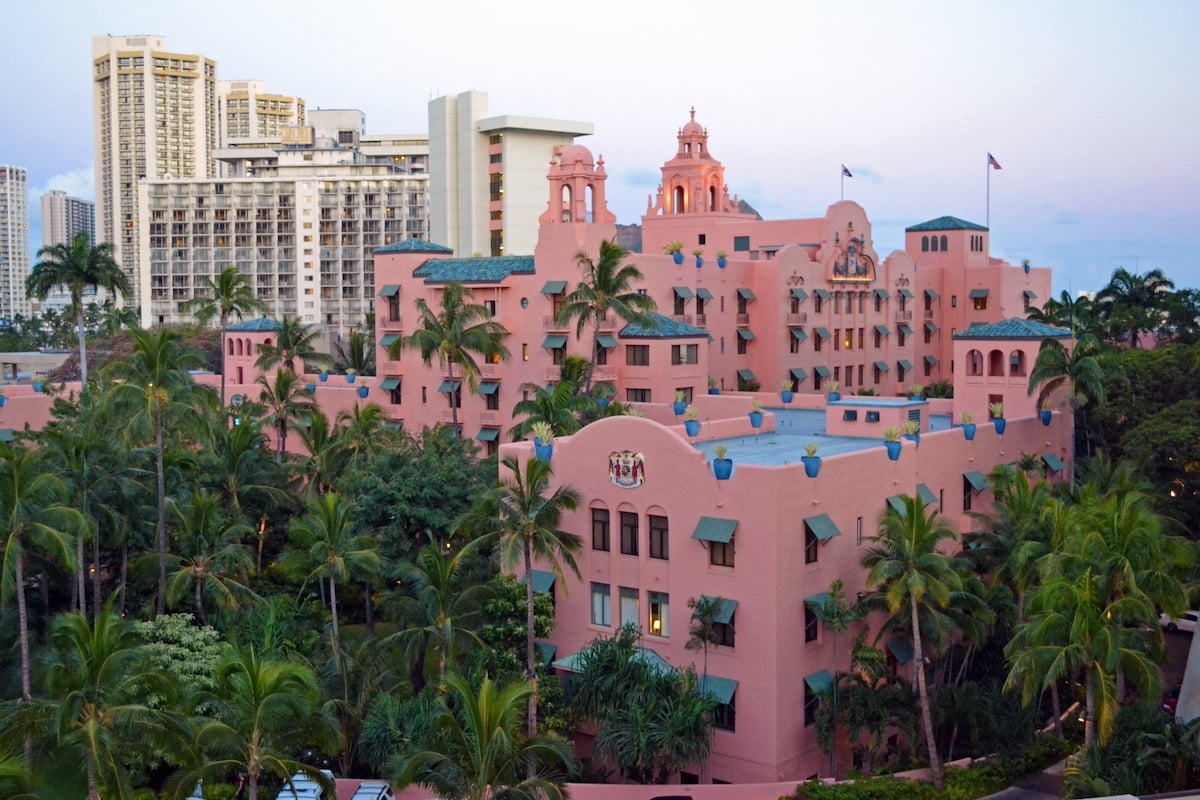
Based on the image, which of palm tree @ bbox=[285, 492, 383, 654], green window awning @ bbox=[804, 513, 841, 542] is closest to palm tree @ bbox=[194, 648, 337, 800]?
palm tree @ bbox=[285, 492, 383, 654]

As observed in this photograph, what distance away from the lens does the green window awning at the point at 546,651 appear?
43.1 m

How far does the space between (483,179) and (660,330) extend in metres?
103

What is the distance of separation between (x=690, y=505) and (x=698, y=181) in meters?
42.6

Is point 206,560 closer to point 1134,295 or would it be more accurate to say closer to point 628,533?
point 628,533

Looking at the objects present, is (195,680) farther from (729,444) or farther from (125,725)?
(729,444)

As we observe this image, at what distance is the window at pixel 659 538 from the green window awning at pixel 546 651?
194 inches

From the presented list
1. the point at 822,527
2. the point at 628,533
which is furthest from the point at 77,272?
the point at 822,527

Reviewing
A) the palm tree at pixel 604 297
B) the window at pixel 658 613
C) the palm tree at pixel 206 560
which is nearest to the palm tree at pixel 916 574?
the window at pixel 658 613

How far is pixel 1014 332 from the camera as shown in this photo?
55000 mm

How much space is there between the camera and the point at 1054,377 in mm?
52312

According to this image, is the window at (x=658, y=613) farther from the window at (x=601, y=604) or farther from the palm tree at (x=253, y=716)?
the palm tree at (x=253, y=716)

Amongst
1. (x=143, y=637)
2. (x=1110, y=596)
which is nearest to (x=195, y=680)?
(x=143, y=637)

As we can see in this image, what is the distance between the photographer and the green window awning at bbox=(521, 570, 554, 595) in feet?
143

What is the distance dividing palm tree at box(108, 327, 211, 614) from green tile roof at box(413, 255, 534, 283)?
2321 centimetres
